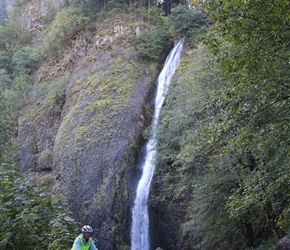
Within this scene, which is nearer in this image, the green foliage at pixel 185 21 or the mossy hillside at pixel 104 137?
the mossy hillside at pixel 104 137

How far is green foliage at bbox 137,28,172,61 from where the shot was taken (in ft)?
101

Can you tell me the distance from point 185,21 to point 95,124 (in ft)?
41.3

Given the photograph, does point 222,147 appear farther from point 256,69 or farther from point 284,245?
point 256,69

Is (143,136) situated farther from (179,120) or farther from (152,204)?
(179,120)

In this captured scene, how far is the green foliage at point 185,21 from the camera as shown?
29.7 metres

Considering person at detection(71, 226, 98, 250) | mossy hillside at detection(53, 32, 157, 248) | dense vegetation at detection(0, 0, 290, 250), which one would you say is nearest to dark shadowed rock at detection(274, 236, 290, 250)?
dense vegetation at detection(0, 0, 290, 250)

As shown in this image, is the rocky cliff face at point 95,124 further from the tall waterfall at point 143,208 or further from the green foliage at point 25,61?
the green foliage at point 25,61

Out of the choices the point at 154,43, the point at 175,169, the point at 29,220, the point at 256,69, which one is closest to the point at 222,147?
the point at 256,69

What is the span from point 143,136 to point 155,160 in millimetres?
5444

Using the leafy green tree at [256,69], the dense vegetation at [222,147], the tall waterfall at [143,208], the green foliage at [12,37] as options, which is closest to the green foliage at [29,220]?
the dense vegetation at [222,147]

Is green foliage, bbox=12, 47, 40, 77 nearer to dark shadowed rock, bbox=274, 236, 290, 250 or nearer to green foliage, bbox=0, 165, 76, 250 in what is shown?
green foliage, bbox=0, 165, 76, 250

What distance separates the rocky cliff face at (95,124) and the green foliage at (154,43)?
96 cm

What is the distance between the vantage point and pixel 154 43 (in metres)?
31.0

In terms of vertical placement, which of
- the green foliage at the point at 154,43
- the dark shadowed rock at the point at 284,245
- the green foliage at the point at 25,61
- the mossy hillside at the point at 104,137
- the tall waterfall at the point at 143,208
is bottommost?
the tall waterfall at the point at 143,208
